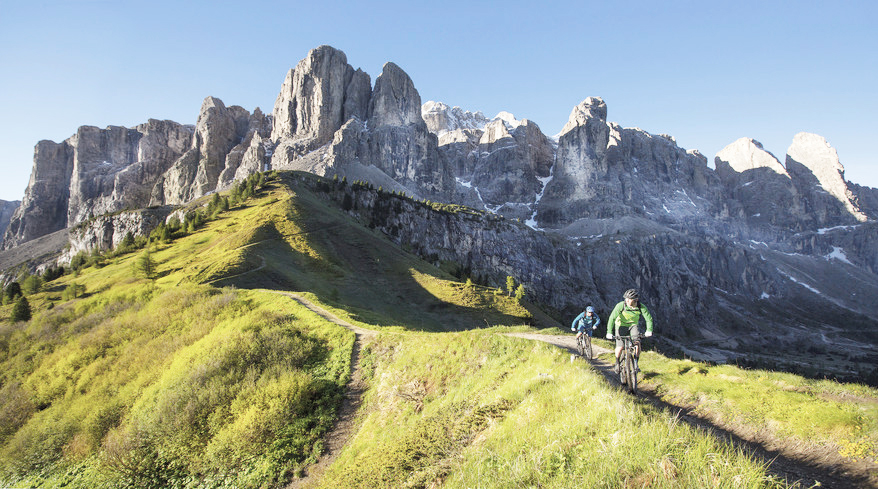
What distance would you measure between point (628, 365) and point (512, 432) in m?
5.02

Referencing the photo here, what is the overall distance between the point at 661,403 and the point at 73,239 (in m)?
181

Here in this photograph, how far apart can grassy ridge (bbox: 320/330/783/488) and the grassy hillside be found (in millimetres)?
40

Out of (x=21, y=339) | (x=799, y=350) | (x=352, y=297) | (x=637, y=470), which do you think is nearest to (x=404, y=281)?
(x=352, y=297)

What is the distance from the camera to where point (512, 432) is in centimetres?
826

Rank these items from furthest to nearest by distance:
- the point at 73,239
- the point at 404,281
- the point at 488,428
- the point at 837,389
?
1. the point at 73,239
2. the point at 404,281
3. the point at 837,389
4. the point at 488,428

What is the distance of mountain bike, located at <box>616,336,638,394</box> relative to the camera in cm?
1128

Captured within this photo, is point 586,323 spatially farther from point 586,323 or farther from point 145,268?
point 145,268

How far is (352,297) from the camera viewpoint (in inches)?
2115

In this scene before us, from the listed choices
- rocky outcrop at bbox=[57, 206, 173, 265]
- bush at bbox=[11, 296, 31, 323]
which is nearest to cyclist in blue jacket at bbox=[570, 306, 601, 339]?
bush at bbox=[11, 296, 31, 323]

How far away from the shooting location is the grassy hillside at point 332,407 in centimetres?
683

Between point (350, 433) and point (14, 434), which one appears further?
point (14, 434)

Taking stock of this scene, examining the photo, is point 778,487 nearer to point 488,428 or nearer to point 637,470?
point 637,470

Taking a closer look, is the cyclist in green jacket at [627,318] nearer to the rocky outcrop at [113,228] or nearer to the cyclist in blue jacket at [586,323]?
the cyclist in blue jacket at [586,323]

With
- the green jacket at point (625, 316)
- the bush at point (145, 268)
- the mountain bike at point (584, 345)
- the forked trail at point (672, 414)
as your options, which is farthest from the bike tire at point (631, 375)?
the bush at point (145, 268)
